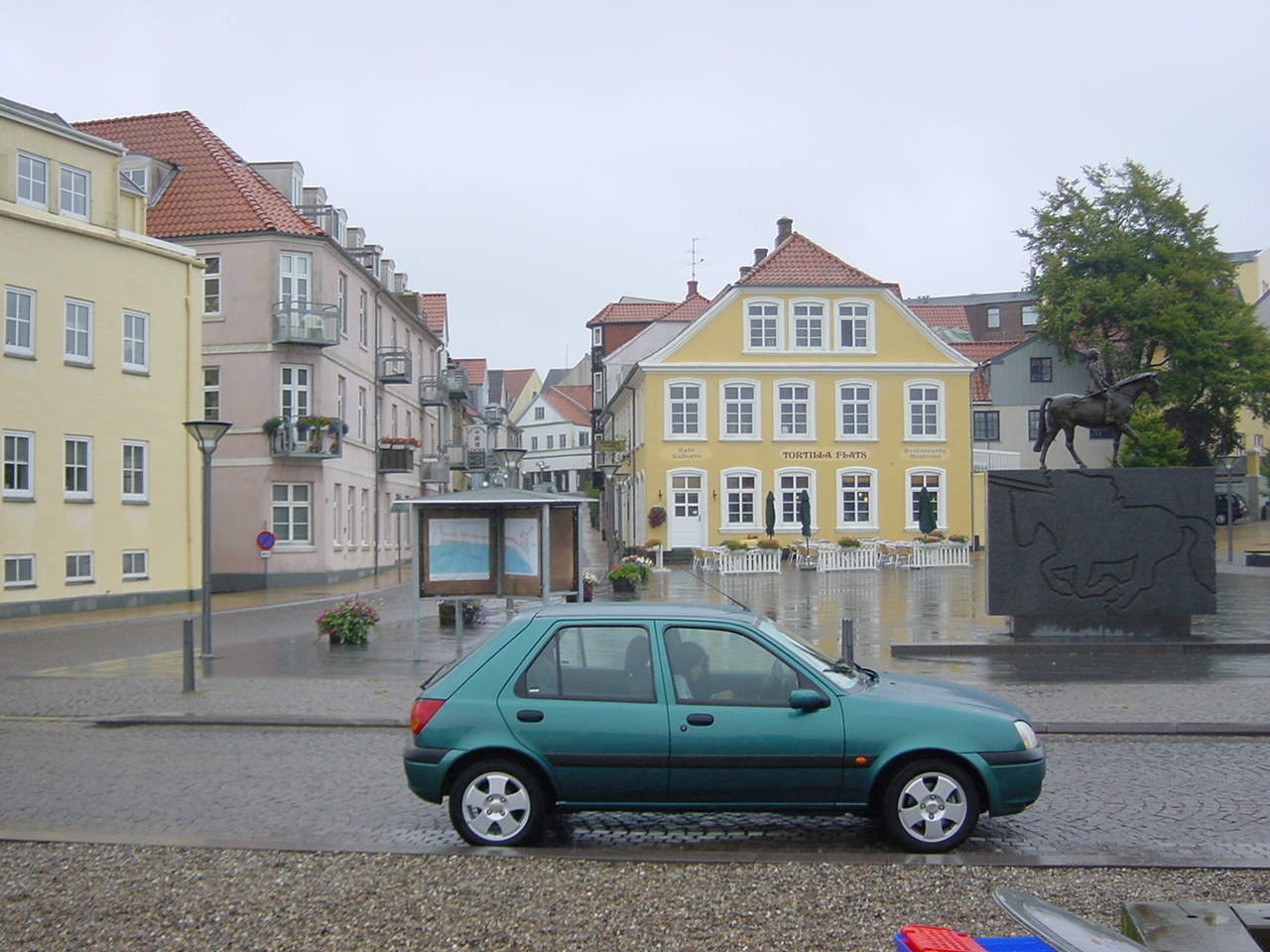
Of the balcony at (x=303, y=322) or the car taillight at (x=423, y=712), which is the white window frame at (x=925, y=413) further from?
the car taillight at (x=423, y=712)

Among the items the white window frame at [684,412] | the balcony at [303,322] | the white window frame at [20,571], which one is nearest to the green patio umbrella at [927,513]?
the white window frame at [684,412]

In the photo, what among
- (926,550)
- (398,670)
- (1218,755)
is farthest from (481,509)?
(926,550)

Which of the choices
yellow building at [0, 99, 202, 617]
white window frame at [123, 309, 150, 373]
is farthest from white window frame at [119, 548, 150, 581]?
white window frame at [123, 309, 150, 373]

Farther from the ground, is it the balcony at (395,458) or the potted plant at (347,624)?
the balcony at (395,458)

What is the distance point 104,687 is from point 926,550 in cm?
3175

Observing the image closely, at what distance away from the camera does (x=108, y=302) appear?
96.4ft

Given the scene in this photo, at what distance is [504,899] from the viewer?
609cm

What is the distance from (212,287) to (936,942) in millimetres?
38397

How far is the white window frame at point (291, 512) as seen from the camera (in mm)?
38188

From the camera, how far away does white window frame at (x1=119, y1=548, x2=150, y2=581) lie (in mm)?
29828

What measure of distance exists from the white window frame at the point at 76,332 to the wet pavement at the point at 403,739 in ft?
25.5

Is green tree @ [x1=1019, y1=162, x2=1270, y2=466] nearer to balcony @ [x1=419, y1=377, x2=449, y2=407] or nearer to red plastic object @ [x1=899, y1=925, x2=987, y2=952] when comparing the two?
balcony @ [x1=419, y1=377, x2=449, y2=407]

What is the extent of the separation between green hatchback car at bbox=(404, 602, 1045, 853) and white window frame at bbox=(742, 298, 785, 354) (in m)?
43.3

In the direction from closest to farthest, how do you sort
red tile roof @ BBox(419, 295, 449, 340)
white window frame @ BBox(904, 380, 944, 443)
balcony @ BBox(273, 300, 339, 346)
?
1. balcony @ BBox(273, 300, 339, 346)
2. white window frame @ BBox(904, 380, 944, 443)
3. red tile roof @ BBox(419, 295, 449, 340)
